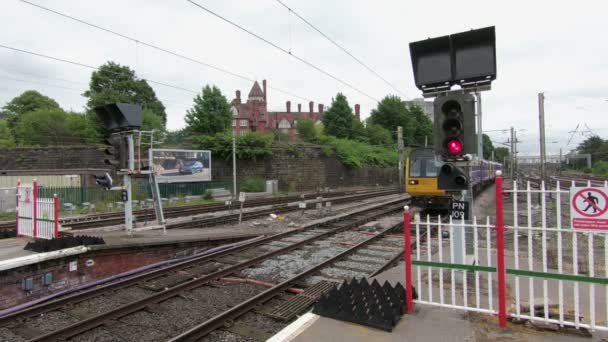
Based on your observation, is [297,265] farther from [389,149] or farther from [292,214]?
[389,149]

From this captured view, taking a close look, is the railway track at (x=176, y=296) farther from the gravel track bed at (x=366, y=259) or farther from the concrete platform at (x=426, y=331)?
the concrete platform at (x=426, y=331)

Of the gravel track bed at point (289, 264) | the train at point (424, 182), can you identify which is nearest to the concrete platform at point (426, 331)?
the gravel track bed at point (289, 264)

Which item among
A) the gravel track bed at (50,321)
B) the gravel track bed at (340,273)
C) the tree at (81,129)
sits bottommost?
the gravel track bed at (50,321)

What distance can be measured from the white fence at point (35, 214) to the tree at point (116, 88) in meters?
32.8

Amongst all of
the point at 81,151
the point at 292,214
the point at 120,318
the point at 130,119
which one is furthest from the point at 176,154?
the point at 120,318

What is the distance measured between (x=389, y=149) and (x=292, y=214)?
4284 centimetres

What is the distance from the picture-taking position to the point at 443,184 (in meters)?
5.18

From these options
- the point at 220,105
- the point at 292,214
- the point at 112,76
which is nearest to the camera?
the point at 292,214

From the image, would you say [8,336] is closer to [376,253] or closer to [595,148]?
[376,253]

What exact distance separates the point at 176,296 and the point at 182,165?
961 inches

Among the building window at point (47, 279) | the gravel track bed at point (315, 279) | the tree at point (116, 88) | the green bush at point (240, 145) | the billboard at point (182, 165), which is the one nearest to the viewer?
the gravel track bed at point (315, 279)

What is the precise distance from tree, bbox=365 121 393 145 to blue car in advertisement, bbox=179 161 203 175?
3287cm

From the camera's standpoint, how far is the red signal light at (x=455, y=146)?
482cm

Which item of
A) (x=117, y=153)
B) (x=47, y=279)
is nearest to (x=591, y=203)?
(x=47, y=279)
